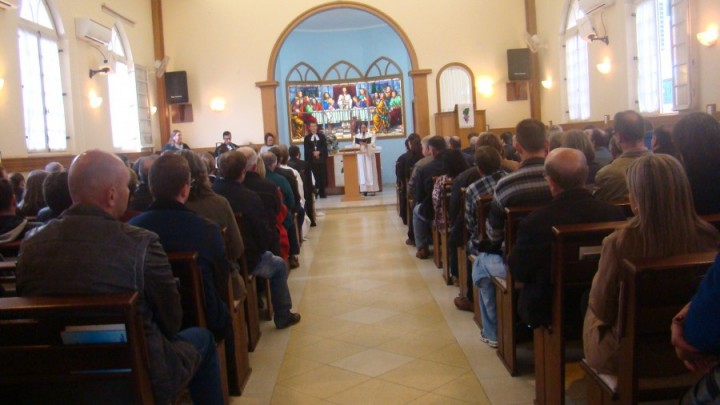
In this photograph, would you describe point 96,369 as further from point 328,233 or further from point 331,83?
point 331,83

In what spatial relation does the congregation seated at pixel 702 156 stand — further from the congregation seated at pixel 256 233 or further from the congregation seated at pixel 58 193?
the congregation seated at pixel 58 193

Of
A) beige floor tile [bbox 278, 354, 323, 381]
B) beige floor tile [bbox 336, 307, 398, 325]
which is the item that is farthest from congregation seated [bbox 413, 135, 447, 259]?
beige floor tile [bbox 278, 354, 323, 381]

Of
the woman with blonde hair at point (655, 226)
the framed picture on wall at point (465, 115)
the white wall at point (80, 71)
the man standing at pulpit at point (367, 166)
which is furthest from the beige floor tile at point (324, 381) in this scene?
the framed picture on wall at point (465, 115)

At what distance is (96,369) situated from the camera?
1880 mm

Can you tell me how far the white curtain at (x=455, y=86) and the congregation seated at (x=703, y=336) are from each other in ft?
39.4

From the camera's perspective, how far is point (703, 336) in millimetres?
1377

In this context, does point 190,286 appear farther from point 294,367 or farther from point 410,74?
point 410,74

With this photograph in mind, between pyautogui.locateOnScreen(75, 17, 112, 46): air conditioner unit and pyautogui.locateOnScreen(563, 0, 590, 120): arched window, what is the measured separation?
7.61m

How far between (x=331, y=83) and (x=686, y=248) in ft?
48.2

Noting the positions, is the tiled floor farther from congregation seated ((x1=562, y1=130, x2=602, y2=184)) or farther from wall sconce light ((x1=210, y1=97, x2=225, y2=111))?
wall sconce light ((x1=210, y1=97, x2=225, y2=111))

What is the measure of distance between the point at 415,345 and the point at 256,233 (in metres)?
1.21

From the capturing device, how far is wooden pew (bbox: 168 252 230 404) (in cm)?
249

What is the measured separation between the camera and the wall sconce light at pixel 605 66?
9867 mm

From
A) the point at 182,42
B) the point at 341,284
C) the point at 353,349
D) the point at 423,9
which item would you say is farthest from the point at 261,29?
the point at 353,349
